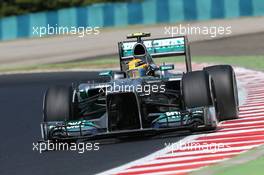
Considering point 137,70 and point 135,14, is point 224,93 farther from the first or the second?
point 135,14

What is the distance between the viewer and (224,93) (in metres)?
13.3

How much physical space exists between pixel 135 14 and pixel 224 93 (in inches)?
1344

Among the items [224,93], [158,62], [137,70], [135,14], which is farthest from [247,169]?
[135,14]

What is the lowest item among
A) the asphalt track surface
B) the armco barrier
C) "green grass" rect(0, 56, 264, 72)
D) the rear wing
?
the asphalt track surface

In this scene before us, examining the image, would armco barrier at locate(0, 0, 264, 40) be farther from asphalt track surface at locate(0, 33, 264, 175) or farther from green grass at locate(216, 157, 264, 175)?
green grass at locate(216, 157, 264, 175)

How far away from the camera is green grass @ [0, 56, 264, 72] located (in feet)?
84.4

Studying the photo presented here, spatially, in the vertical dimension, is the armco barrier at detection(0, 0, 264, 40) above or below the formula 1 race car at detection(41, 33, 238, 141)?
above

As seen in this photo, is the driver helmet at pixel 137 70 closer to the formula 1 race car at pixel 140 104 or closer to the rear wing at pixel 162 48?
the formula 1 race car at pixel 140 104

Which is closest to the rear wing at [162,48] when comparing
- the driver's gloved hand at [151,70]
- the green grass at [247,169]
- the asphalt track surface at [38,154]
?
the driver's gloved hand at [151,70]

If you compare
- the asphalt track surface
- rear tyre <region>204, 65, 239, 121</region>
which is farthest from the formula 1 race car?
the asphalt track surface

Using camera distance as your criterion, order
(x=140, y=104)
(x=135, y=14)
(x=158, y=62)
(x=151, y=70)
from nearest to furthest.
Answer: (x=140, y=104) < (x=151, y=70) < (x=158, y=62) < (x=135, y=14)

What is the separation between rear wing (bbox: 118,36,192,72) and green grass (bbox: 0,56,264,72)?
831 centimetres

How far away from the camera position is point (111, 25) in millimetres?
47969

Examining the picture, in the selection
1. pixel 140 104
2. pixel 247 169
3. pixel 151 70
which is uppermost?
pixel 151 70
